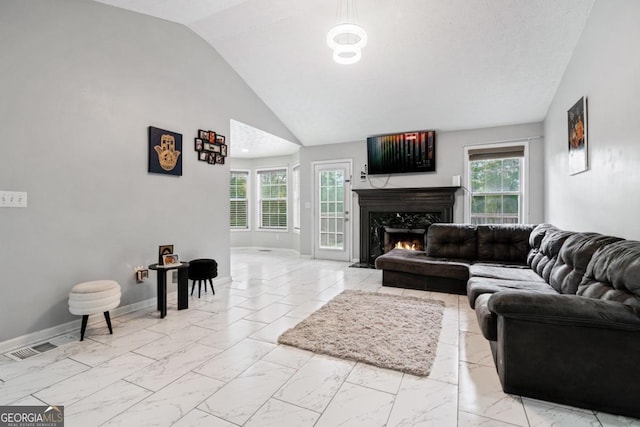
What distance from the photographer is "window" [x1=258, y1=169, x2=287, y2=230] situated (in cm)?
791

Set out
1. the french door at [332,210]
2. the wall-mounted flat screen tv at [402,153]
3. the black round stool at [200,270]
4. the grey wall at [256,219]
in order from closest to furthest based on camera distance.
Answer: the black round stool at [200,270] < the wall-mounted flat screen tv at [402,153] < the french door at [332,210] < the grey wall at [256,219]

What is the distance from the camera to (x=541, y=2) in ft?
9.73

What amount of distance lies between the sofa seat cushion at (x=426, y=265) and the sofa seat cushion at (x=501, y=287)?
3.04 ft

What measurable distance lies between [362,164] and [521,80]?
9.33 feet

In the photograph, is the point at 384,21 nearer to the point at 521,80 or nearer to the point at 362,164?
the point at 521,80

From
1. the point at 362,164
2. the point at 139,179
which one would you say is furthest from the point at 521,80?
the point at 139,179

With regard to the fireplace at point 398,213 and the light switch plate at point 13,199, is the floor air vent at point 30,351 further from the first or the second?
the fireplace at point 398,213

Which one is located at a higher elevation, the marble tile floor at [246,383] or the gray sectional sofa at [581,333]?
the gray sectional sofa at [581,333]

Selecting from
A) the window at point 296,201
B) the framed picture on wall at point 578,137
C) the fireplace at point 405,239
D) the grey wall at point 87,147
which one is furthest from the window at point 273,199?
the framed picture on wall at point 578,137

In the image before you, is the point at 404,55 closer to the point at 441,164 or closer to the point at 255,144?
the point at 441,164

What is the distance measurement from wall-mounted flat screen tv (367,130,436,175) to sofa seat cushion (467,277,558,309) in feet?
9.65

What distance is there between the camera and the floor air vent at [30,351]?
2205 mm

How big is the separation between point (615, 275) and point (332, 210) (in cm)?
488

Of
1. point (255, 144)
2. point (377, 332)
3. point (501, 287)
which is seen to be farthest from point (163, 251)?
point (255, 144)
